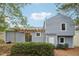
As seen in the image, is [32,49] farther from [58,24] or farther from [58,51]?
[58,24]

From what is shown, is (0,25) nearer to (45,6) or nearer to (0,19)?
(0,19)

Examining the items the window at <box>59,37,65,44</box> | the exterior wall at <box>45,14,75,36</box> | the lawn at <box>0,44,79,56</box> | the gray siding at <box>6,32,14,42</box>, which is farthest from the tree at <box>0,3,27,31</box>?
the window at <box>59,37,65,44</box>

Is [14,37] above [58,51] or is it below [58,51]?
above

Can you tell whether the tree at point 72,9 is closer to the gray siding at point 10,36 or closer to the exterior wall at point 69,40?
the exterior wall at point 69,40

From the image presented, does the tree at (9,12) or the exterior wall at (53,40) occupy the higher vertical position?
the tree at (9,12)

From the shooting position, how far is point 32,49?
70.2 inches

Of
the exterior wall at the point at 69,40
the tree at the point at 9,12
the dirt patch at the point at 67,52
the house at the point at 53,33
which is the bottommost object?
the dirt patch at the point at 67,52

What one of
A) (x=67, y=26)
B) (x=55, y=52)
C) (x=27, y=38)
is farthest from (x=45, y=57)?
(x=67, y=26)

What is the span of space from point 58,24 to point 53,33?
0.37 ft

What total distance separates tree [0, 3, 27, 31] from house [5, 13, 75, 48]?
119 millimetres

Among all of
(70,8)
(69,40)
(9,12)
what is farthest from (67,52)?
(9,12)

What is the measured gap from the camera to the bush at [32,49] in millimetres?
1772

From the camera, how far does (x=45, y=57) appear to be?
1.77 m

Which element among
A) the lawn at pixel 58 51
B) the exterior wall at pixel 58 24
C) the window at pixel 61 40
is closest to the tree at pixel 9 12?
the lawn at pixel 58 51
